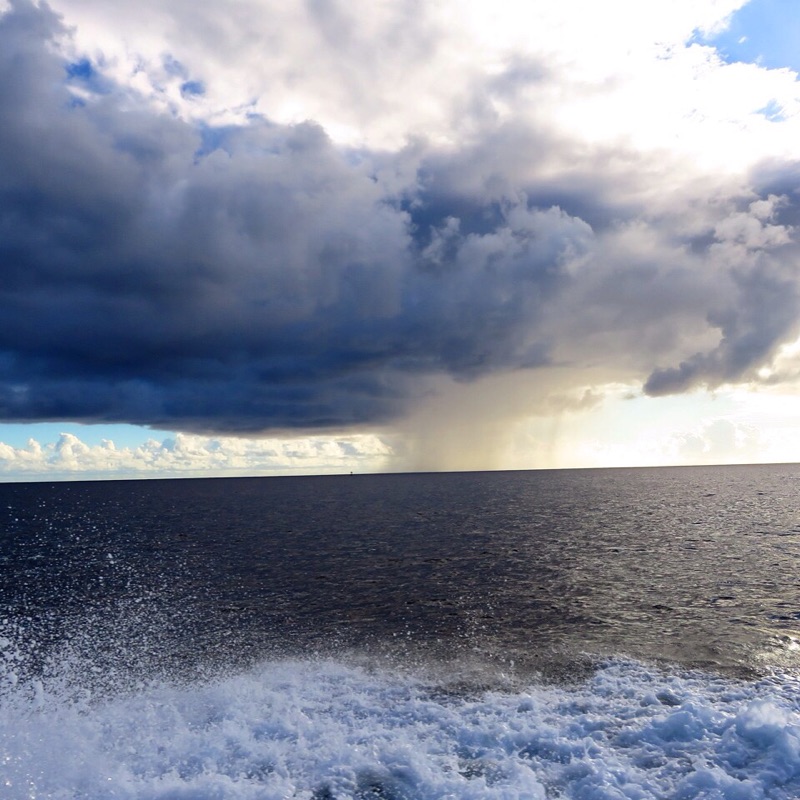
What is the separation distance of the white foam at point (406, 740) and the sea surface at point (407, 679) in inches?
3.1

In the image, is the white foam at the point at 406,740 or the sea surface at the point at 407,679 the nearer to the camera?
the white foam at the point at 406,740

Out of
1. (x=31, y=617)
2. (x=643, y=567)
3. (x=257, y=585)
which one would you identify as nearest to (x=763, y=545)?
(x=643, y=567)

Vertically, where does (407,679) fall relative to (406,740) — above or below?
below

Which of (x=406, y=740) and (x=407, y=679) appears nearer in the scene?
(x=406, y=740)

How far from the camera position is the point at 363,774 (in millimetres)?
16906

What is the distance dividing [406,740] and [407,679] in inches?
231

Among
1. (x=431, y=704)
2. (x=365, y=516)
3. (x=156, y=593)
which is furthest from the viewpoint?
(x=365, y=516)

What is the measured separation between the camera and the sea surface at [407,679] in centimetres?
1661

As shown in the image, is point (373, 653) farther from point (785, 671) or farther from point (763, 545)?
point (763, 545)

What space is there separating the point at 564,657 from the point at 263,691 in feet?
45.8

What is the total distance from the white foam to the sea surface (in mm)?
79

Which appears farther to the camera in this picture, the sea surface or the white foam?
the sea surface

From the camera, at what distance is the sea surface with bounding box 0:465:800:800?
16609mm

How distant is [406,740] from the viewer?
18.7m
